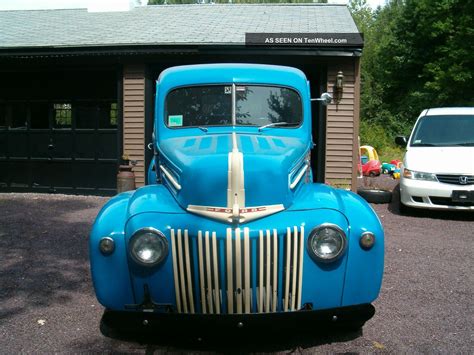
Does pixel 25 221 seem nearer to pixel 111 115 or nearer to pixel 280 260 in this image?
pixel 111 115

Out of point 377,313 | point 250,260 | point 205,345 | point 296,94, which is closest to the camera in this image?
point 250,260

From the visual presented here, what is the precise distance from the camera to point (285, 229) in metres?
3.32

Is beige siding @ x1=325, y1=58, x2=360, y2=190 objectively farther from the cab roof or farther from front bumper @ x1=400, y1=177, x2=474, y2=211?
the cab roof

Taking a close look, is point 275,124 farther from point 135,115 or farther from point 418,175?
point 135,115

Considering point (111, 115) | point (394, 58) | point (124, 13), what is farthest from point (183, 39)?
point (394, 58)

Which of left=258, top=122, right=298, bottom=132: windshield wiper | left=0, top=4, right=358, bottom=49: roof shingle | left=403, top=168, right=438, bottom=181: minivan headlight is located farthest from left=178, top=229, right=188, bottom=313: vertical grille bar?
left=0, top=4, right=358, bottom=49: roof shingle

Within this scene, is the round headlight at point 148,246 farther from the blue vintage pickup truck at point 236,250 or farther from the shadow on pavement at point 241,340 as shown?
the shadow on pavement at point 241,340

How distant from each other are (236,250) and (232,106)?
192 cm

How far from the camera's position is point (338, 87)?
34.0 feet

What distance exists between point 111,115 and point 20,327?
313 inches

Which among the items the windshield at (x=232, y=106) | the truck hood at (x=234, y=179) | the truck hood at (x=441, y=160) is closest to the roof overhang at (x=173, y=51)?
the truck hood at (x=441, y=160)

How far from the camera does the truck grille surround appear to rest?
326 cm

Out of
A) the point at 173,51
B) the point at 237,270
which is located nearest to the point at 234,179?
the point at 237,270

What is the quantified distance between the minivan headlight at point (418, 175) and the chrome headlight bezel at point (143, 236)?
662 centimetres
